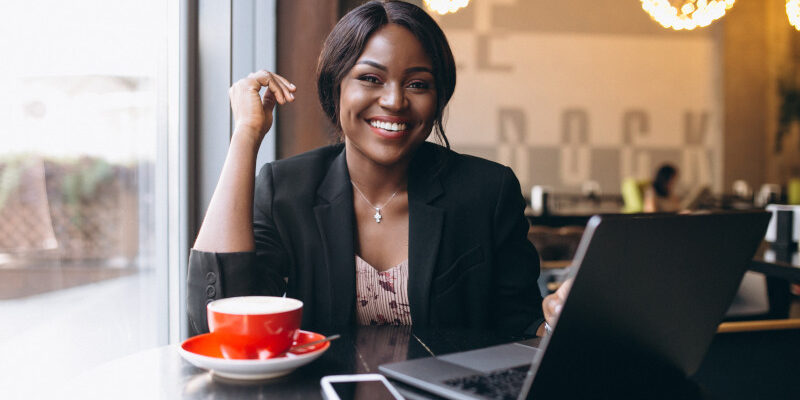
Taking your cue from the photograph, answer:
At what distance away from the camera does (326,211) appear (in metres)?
1.45

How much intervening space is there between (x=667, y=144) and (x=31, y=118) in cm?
752

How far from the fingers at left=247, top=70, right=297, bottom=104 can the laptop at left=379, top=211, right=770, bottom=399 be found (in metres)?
0.80

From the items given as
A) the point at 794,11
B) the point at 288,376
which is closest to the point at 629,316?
the point at 288,376

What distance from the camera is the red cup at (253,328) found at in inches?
31.7

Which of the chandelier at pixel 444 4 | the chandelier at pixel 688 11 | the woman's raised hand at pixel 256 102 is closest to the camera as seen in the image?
the woman's raised hand at pixel 256 102

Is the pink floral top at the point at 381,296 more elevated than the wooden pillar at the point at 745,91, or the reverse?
the wooden pillar at the point at 745,91

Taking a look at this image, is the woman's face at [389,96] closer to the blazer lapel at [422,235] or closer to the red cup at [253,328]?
the blazer lapel at [422,235]

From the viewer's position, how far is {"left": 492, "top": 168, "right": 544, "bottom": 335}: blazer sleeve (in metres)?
1.43

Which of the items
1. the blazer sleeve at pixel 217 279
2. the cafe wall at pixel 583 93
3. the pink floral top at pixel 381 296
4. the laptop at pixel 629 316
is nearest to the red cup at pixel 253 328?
the laptop at pixel 629 316

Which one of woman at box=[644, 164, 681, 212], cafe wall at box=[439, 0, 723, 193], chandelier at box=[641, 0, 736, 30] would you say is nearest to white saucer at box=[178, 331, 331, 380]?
chandelier at box=[641, 0, 736, 30]

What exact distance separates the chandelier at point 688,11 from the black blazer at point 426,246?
3.12 metres

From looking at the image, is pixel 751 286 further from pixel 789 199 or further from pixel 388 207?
pixel 789 199

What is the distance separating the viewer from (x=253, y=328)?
81cm

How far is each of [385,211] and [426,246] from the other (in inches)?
7.0
